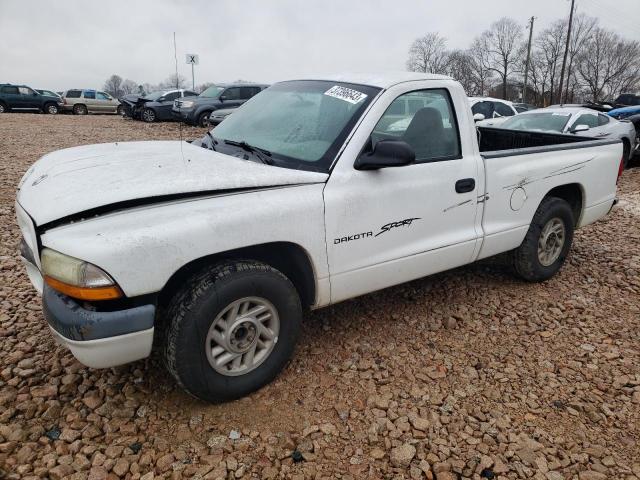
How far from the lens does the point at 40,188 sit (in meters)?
2.52

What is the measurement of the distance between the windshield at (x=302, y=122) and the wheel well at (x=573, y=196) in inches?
93.2

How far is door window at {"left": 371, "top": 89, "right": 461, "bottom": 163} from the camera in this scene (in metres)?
3.12

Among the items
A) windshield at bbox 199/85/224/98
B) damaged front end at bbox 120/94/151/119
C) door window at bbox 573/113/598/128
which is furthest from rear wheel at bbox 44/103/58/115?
door window at bbox 573/113/598/128

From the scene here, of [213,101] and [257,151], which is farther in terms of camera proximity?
[213,101]

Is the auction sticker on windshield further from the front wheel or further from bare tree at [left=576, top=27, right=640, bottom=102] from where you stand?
bare tree at [left=576, top=27, right=640, bottom=102]

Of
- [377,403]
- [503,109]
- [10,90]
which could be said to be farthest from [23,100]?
[377,403]

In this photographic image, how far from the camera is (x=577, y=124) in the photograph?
9.34m

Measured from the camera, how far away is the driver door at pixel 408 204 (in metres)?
2.75

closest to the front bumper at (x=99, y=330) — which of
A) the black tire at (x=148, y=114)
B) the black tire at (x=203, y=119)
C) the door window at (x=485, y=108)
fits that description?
the door window at (x=485, y=108)

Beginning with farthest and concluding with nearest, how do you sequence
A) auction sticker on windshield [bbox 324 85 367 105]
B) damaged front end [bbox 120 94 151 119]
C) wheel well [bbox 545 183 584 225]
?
damaged front end [bbox 120 94 151 119] → wheel well [bbox 545 183 584 225] → auction sticker on windshield [bbox 324 85 367 105]

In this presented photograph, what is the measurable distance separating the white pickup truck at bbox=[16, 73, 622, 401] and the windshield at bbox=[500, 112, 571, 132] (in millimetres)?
6347

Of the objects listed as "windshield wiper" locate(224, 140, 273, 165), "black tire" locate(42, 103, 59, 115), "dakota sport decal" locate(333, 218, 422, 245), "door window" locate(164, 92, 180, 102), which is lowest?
"dakota sport decal" locate(333, 218, 422, 245)

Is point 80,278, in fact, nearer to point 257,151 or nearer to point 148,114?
point 257,151

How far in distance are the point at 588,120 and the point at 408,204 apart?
8.59 metres
